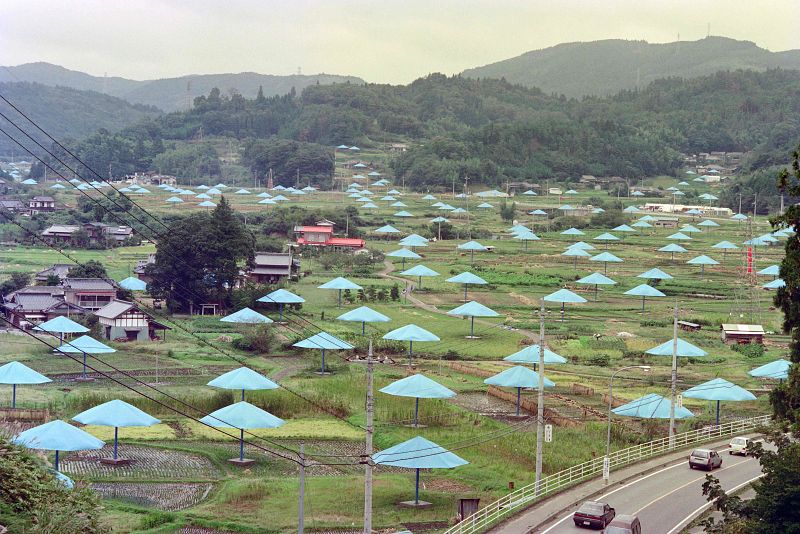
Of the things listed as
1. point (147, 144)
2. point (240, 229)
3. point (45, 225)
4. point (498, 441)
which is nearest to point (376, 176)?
point (147, 144)

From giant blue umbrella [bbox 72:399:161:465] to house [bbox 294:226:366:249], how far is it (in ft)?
134

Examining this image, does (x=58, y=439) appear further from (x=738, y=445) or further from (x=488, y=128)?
(x=488, y=128)

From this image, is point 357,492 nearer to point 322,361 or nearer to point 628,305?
point 322,361

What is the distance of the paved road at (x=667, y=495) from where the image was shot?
69.4 feet

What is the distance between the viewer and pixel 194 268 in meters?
46.4

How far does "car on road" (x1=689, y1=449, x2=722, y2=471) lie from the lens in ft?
82.8

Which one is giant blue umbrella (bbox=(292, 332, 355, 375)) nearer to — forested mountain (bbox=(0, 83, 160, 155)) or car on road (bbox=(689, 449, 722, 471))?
car on road (bbox=(689, 449, 722, 471))

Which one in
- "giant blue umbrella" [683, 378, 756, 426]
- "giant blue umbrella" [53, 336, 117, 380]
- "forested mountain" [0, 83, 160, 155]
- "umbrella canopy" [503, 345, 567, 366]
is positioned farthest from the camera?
"forested mountain" [0, 83, 160, 155]

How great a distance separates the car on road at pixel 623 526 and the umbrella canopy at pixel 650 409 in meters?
10.9

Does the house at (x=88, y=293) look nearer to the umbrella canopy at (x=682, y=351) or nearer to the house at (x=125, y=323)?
the house at (x=125, y=323)

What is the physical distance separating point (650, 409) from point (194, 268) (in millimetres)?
21697

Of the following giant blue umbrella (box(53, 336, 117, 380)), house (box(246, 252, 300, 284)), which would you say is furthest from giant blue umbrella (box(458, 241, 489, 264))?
giant blue umbrella (box(53, 336, 117, 380))

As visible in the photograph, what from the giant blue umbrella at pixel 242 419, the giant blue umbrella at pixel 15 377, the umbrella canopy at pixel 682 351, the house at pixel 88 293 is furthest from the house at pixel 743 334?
the giant blue umbrella at pixel 15 377

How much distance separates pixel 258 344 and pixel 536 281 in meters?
20.1
